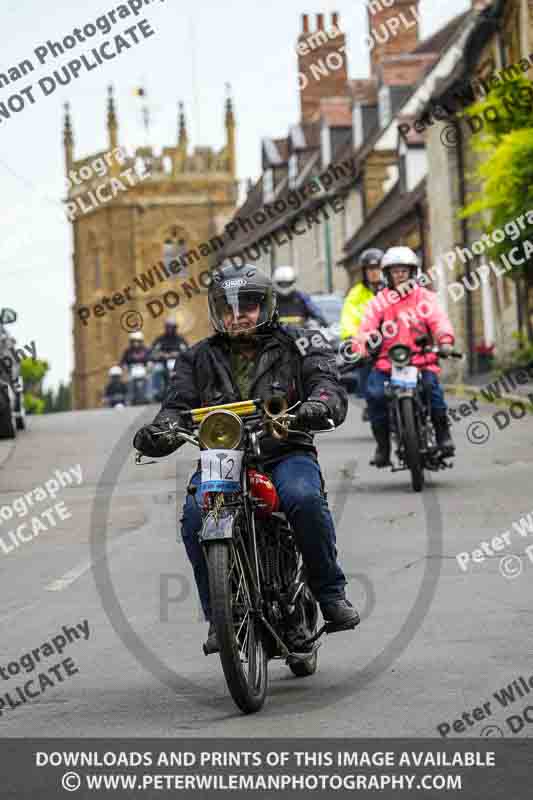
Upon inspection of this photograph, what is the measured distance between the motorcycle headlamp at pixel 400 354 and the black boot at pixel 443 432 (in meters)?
0.55

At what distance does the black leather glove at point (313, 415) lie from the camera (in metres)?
6.46

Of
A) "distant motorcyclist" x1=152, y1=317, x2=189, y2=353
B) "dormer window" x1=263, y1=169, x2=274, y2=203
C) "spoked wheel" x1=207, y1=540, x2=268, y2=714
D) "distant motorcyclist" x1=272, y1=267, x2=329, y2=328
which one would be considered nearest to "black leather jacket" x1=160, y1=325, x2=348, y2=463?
"spoked wheel" x1=207, y1=540, x2=268, y2=714

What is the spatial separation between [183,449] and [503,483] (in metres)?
6.70

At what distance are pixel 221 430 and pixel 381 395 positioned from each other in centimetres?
844

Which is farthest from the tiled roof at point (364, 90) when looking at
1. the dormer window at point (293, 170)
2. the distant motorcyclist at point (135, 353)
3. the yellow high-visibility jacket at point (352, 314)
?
the yellow high-visibility jacket at point (352, 314)

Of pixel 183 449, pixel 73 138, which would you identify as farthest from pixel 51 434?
pixel 73 138

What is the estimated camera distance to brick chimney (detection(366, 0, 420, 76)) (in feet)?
189

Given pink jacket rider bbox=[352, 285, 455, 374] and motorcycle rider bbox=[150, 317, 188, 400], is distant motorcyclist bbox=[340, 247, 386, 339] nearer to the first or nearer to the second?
pink jacket rider bbox=[352, 285, 455, 374]

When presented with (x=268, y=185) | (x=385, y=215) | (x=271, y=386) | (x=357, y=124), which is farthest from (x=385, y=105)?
(x=271, y=386)

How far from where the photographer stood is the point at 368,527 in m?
12.3
